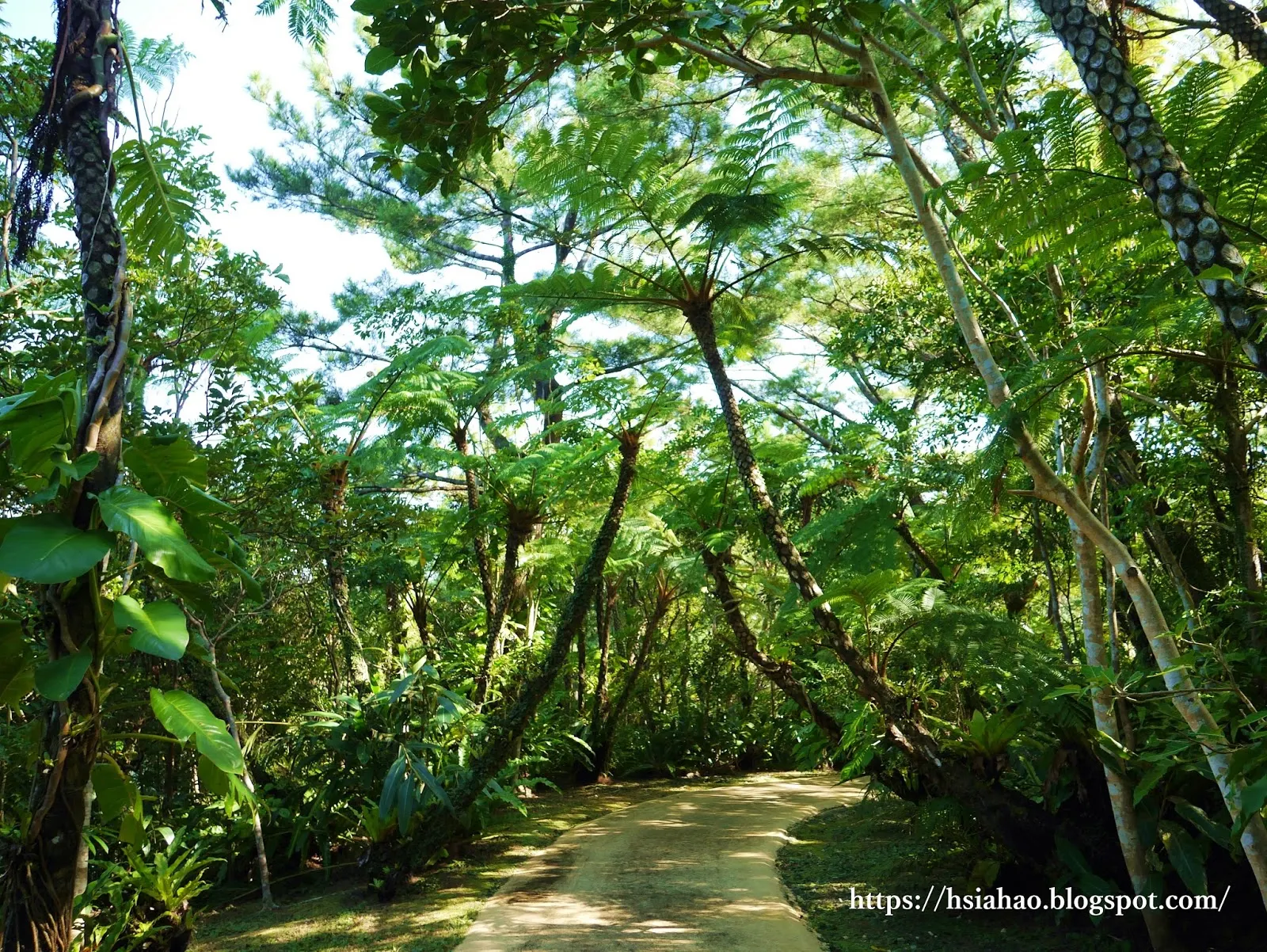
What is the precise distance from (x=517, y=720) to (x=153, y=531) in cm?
420

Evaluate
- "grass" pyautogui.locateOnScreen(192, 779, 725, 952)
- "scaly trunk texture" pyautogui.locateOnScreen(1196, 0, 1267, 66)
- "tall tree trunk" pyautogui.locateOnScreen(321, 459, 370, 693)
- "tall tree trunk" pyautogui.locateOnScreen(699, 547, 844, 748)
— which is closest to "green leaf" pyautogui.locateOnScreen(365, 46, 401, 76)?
"scaly trunk texture" pyautogui.locateOnScreen(1196, 0, 1267, 66)

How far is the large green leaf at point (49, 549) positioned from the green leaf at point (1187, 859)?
395 cm

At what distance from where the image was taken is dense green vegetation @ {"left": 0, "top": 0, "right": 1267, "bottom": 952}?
218 cm

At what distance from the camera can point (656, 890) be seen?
505 cm

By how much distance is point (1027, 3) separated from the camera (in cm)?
687

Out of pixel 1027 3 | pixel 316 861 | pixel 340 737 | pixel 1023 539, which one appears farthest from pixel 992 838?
pixel 1027 3

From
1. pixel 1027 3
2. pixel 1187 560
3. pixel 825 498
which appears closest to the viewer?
pixel 1187 560

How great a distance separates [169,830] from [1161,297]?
5.35 m

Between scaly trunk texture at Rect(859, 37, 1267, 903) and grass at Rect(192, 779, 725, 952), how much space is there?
3.46 meters

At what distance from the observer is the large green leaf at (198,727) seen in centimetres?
181

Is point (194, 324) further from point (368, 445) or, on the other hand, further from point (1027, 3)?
point (1027, 3)

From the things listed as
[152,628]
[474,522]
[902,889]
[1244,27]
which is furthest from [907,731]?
[474,522]

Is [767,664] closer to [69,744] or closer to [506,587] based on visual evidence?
[506,587]

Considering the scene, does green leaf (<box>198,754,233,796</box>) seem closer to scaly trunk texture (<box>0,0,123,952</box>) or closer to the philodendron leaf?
scaly trunk texture (<box>0,0,123,952</box>)
